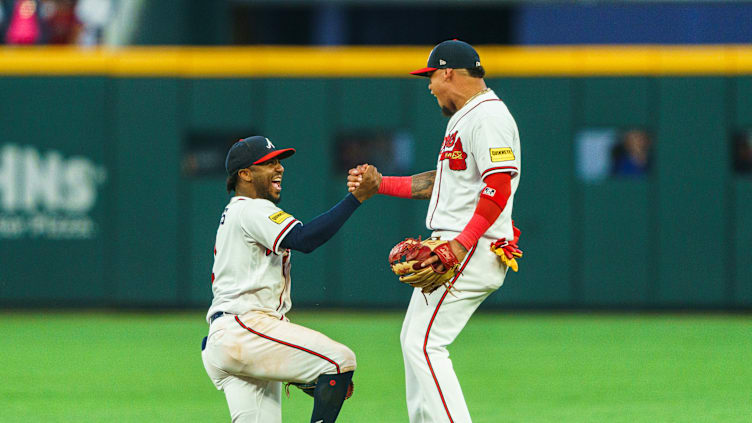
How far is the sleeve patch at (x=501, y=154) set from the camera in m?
5.07

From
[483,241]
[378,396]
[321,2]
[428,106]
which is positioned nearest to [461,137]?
[483,241]

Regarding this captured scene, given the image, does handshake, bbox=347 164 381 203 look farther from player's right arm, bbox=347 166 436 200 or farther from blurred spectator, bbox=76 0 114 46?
blurred spectator, bbox=76 0 114 46

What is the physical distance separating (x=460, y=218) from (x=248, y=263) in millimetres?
1090

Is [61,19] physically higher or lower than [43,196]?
higher

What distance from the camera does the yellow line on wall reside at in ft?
43.1

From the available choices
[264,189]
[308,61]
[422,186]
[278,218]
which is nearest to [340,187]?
[308,61]

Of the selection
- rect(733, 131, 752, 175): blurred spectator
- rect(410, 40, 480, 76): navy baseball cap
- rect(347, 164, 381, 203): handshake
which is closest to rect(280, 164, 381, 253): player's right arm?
rect(347, 164, 381, 203): handshake

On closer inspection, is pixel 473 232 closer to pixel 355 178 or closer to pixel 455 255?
pixel 455 255

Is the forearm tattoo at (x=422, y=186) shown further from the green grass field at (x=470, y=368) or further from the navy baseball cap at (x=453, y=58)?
the green grass field at (x=470, y=368)

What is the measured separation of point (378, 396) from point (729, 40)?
39.4ft

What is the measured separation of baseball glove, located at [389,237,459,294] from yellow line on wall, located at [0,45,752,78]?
325 inches

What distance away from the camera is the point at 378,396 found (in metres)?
7.57

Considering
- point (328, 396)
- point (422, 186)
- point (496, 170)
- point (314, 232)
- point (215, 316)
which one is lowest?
point (328, 396)

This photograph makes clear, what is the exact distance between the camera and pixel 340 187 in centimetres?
1328
